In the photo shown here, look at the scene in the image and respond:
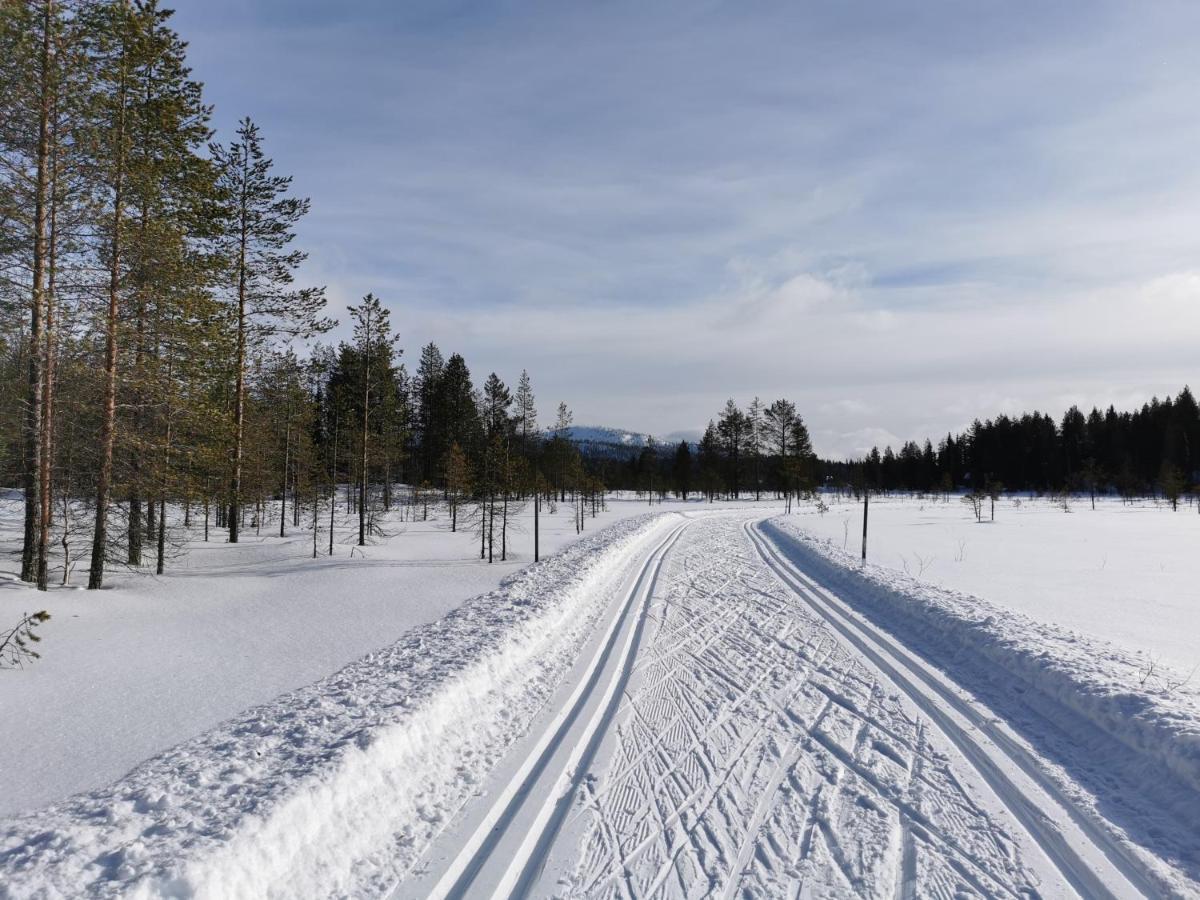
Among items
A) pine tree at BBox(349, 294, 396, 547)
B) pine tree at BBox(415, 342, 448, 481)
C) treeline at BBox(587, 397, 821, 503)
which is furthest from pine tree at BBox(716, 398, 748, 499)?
pine tree at BBox(349, 294, 396, 547)

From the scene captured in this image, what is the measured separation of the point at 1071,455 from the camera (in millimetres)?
88250

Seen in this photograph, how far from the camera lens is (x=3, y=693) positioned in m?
6.89

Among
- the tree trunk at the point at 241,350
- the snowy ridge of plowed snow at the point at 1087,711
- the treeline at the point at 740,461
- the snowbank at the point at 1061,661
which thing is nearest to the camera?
the snowy ridge of plowed snow at the point at 1087,711

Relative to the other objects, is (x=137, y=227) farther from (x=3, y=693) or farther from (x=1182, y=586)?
(x=1182, y=586)

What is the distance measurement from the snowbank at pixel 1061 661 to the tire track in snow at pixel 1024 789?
86cm

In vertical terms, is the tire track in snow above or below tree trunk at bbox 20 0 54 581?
below

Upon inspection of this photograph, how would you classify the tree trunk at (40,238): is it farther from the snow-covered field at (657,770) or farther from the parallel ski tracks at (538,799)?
the parallel ski tracks at (538,799)

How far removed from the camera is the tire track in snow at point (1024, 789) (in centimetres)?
370

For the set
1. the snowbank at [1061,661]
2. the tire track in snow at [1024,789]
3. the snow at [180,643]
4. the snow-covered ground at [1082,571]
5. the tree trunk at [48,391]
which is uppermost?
the tree trunk at [48,391]

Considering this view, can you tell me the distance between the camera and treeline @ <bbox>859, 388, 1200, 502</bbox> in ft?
244

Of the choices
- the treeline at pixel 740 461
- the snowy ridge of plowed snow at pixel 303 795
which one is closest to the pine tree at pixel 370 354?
the snowy ridge of plowed snow at pixel 303 795

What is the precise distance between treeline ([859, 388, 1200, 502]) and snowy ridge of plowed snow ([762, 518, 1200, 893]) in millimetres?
64150

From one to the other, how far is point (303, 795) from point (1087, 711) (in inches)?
286

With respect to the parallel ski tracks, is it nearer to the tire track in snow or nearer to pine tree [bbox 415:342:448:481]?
the tire track in snow
